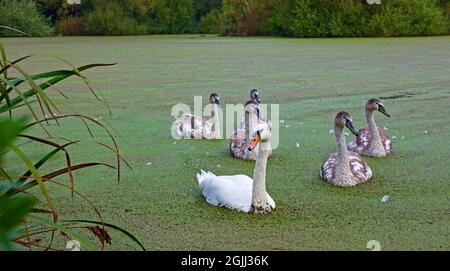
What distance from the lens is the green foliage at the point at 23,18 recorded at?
11008 millimetres

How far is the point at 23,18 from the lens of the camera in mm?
11047

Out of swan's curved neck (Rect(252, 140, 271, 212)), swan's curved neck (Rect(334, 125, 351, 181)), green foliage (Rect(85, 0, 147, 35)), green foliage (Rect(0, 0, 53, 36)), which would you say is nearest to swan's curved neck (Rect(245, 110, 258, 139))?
swan's curved neck (Rect(334, 125, 351, 181))

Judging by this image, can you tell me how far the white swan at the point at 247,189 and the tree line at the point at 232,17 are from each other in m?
8.34

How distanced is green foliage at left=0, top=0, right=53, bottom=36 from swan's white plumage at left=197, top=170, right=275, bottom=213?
972 cm

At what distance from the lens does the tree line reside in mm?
9680

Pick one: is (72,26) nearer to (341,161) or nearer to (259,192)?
(341,161)

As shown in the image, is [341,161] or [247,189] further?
[341,161]

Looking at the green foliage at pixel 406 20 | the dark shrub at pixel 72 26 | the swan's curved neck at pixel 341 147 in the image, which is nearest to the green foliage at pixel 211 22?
the dark shrub at pixel 72 26

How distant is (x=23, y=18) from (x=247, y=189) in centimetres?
1025

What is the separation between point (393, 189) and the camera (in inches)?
75.4

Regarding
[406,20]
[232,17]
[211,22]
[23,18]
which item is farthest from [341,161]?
[211,22]

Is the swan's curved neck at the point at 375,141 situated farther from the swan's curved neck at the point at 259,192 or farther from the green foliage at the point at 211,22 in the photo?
the green foliage at the point at 211,22

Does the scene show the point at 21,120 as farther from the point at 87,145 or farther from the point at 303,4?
the point at 303,4
